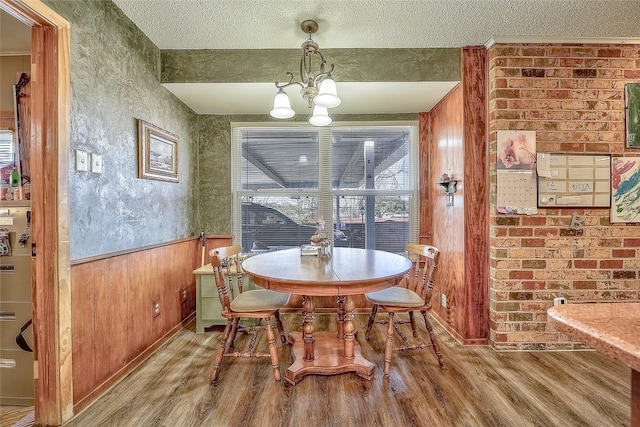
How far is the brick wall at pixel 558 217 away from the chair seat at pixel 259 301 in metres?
1.74

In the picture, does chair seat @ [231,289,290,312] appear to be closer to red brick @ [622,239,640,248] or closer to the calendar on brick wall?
the calendar on brick wall

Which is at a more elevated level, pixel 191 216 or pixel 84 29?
pixel 84 29

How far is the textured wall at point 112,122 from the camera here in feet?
5.69

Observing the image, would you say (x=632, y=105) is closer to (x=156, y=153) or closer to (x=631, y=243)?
(x=631, y=243)

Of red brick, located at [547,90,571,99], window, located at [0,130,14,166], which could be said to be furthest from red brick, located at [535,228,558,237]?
window, located at [0,130,14,166]

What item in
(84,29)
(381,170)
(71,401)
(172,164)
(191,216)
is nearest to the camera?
(71,401)

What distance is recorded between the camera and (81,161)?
1.75 metres

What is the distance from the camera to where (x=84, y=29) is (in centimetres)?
177

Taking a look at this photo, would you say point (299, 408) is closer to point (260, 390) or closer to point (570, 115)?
point (260, 390)

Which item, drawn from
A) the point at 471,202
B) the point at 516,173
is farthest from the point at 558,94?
the point at 471,202

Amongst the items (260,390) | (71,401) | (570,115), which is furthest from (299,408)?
(570,115)

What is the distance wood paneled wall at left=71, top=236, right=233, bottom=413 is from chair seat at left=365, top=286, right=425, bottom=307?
1.72m

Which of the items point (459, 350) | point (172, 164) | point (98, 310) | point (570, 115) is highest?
point (570, 115)

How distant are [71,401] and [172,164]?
1.91 m
